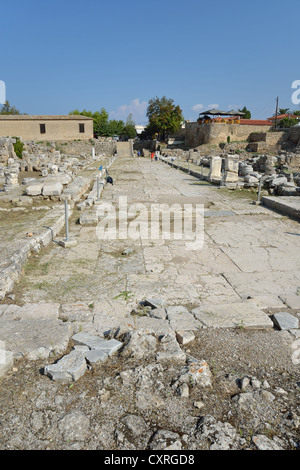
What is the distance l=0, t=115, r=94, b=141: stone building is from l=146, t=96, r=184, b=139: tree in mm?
14160

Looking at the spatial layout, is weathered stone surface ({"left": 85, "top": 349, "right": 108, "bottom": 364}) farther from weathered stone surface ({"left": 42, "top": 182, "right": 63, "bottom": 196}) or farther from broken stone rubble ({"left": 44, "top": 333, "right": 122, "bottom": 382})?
weathered stone surface ({"left": 42, "top": 182, "right": 63, "bottom": 196})

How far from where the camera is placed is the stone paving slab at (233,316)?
344cm

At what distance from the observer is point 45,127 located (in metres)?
40.4

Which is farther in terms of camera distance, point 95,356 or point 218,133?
point 218,133

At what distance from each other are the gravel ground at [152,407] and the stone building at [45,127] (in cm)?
4218

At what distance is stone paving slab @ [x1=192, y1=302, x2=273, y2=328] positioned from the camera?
344 cm

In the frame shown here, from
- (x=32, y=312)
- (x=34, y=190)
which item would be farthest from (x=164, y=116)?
(x=32, y=312)

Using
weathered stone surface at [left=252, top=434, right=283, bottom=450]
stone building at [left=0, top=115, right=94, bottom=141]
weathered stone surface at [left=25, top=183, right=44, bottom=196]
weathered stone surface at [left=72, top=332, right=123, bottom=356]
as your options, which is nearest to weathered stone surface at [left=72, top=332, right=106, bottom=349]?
weathered stone surface at [left=72, top=332, right=123, bottom=356]

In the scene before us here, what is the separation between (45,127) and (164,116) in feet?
66.7

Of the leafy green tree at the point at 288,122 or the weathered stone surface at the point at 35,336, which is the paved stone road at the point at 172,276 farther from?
the leafy green tree at the point at 288,122

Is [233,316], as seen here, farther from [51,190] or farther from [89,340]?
[51,190]

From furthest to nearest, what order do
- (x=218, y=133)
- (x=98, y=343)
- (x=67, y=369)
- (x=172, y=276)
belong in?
(x=218, y=133), (x=172, y=276), (x=98, y=343), (x=67, y=369)

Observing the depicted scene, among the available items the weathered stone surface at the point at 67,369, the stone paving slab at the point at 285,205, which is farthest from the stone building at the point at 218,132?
the weathered stone surface at the point at 67,369
